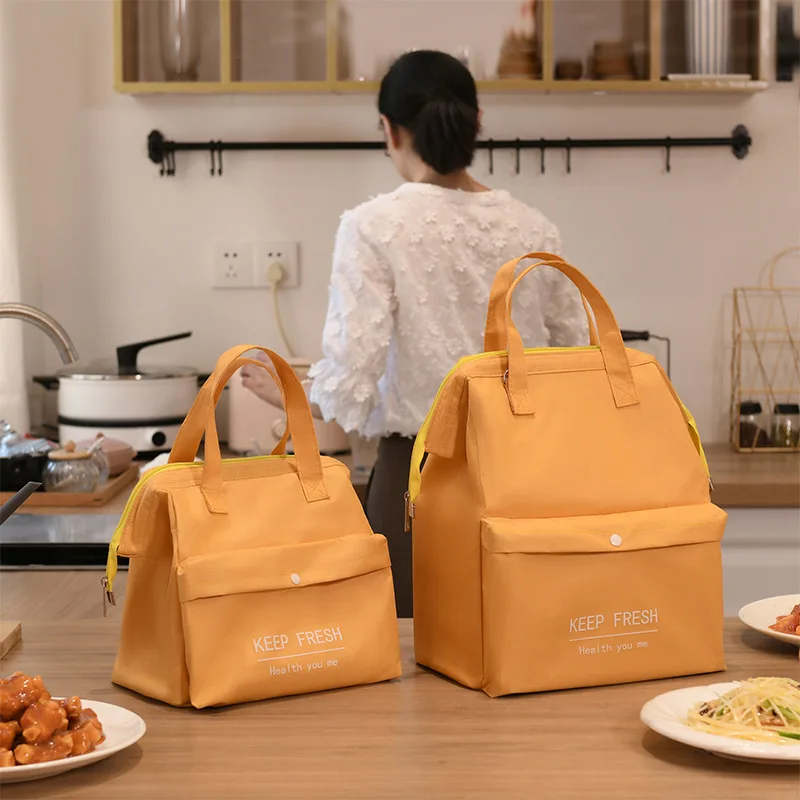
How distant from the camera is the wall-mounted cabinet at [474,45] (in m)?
2.43

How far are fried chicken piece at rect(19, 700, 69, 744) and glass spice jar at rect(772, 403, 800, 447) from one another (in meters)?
1.99

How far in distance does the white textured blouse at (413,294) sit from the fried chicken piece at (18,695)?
978 mm

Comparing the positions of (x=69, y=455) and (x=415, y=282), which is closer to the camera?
(x=415, y=282)

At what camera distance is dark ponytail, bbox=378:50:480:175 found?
1.75 meters

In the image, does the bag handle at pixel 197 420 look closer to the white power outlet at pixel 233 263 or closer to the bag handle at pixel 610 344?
the bag handle at pixel 610 344

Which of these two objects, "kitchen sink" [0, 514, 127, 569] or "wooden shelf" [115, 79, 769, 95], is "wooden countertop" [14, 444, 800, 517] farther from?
"wooden shelf" [115, 79, 769, 95]

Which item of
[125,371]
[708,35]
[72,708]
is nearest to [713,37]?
[708,35]

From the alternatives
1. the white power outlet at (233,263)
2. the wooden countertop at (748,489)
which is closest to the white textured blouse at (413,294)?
the wooden countertop at (748,489)

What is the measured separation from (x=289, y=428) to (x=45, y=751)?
0.33 meters

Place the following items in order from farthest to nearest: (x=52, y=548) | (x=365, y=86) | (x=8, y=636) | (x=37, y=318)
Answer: (x=365, y=86)
(x=37, y=318)
(x=52, y=548)
(x=8, y=636)

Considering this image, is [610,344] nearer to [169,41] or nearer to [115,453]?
[115,453]

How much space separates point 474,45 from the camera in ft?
8.14

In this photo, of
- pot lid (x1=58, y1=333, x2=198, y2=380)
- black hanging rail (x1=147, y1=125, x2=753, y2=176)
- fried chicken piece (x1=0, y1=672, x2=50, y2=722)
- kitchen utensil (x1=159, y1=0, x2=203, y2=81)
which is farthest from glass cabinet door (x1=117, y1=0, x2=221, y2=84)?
fried chicken piece (x1=0, y1=672, x2=50, y2=722)

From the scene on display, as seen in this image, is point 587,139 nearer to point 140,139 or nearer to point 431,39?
point 431,39
